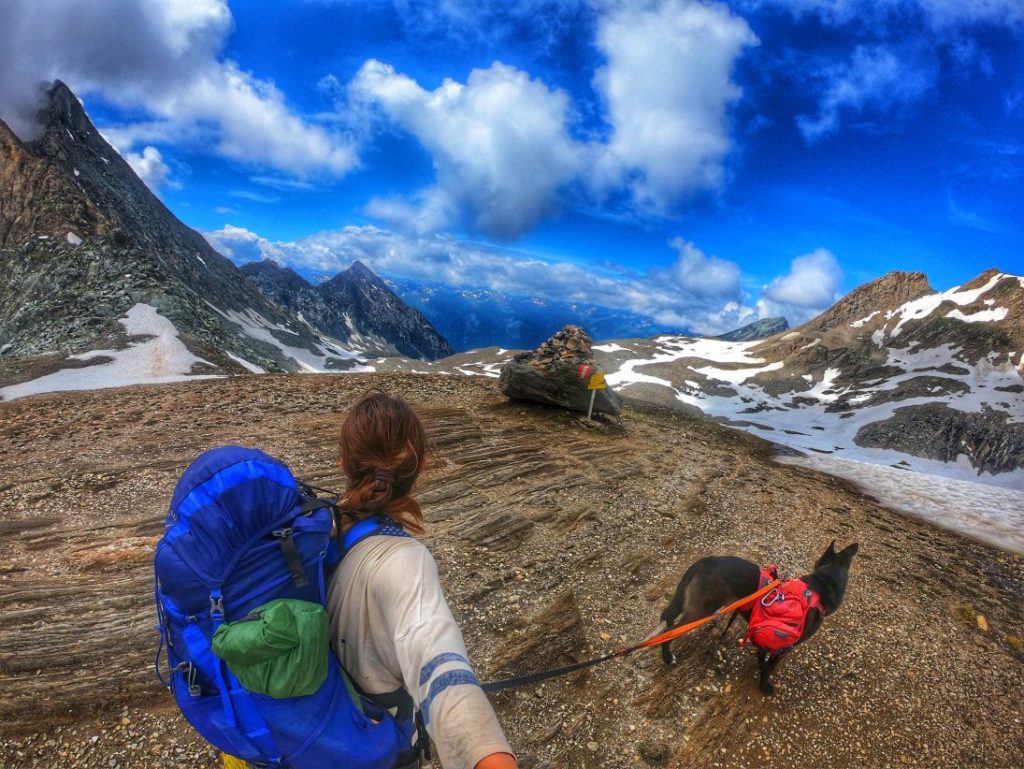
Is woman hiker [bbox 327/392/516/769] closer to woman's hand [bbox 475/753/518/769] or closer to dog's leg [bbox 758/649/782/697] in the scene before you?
woman's hand [bbox 475/753/518/769]

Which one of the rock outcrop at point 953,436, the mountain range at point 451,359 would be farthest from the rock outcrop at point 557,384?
the rock outcrop at point 953,436

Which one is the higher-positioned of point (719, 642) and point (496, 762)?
point (496, 762)

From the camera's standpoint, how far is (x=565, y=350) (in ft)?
70.7

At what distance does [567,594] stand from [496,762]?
285 inches

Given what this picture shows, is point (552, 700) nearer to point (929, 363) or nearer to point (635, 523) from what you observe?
point (635, 523)

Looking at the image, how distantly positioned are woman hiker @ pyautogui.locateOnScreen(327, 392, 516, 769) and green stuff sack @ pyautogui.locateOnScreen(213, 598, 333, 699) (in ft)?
1.03

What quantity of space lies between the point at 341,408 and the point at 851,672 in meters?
16.2

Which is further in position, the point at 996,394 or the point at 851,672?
the point at 996,394

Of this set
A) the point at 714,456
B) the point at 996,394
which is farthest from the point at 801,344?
the point at 714,456

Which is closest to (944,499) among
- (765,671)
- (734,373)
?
(765,671)

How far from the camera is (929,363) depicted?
101 meters

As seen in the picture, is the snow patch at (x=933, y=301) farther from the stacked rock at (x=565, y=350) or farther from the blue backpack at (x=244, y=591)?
the blue backpack at (x=244, y=591)

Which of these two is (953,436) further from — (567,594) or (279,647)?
(279,647)

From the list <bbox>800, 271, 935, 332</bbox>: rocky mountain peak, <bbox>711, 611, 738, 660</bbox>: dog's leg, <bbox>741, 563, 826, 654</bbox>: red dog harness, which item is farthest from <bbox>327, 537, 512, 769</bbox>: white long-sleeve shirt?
<bbox>800, 271, 935, 332</bbox>: rocky mountain peak
